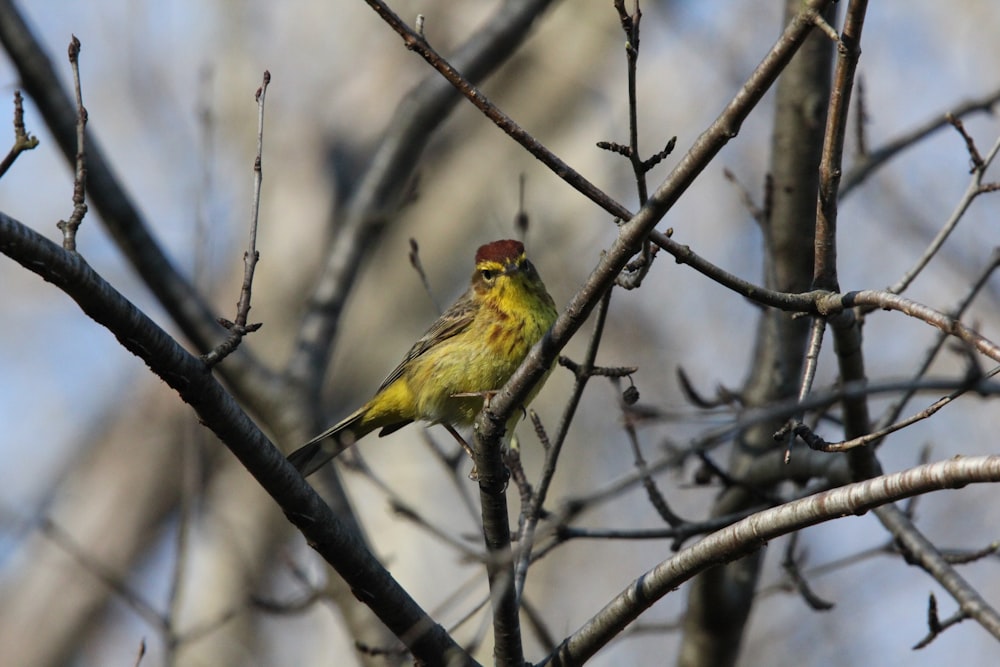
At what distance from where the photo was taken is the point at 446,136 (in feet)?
42.5

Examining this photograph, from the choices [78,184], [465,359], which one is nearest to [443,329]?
[465,359]

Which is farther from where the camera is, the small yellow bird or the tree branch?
the small yellow bird

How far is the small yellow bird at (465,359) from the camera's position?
5.93 m

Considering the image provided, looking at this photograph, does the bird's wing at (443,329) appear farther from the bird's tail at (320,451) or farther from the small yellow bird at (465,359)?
the bird's tail at (320,451)

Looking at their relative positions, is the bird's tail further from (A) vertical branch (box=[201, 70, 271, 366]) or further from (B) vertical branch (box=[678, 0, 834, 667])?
(A) vertical branch (box=[201, 70, 271, 366])

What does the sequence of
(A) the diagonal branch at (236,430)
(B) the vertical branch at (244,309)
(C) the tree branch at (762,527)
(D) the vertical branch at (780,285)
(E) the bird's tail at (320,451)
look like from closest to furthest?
(C) the tree branch at (762,527), (A) the diagonal branch at (236,430), (B) the vertical branch at (244,309), (D) the vertical branch at (780,285), (E) the bird's tail at (320,451)

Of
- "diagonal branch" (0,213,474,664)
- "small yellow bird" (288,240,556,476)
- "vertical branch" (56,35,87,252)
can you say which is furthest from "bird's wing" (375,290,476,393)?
"vertical branch" (56,35,87,252)

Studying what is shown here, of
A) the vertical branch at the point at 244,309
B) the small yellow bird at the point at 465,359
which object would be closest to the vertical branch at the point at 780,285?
the small yellow bird at the point at 465,359

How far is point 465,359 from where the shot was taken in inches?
237

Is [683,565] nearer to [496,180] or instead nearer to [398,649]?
[398,649]

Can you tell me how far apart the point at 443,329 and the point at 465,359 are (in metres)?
0.56

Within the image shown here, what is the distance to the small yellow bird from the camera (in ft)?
19.5

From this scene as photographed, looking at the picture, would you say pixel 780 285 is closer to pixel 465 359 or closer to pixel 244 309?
pixel 465 359

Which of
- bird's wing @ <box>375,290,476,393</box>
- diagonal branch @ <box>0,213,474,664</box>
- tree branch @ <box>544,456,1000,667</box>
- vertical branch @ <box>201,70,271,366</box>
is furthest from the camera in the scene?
bird's wing @ <box>375,290,476,393</box>
